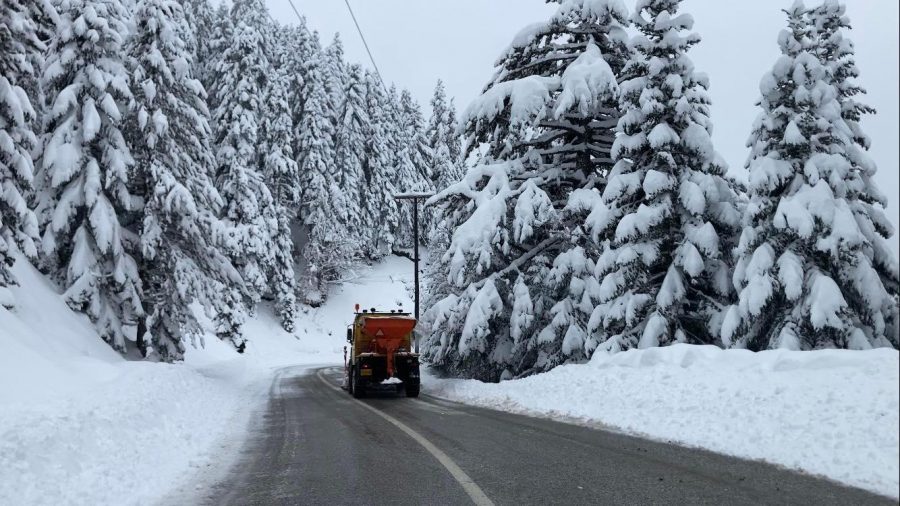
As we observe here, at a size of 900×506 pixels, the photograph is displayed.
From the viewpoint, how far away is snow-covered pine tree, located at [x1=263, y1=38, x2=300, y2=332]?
48500mm

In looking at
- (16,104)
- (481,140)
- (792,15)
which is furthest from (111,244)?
(792,15)

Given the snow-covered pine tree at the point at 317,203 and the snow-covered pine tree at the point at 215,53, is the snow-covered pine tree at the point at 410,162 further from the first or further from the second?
the snow-covered pine tree at the point at 215,53

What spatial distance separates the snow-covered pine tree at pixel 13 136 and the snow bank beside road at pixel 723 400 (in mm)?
12366

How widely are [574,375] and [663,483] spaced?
26.5 feet

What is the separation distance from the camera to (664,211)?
614 inches

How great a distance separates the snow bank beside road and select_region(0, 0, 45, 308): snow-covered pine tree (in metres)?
12.4

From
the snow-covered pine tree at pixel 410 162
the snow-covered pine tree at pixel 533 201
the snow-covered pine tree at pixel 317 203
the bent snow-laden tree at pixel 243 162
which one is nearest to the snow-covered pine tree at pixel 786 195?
the snow-covered pine tree at pixel 533 201

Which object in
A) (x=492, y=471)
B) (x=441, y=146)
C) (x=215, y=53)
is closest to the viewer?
(x=492, y=471)

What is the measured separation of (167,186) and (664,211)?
48.6 ft

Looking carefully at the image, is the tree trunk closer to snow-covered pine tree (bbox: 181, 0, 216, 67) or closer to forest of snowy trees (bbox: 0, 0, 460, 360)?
forest of snowy trees (bbox: 0, 0, 460, 360)

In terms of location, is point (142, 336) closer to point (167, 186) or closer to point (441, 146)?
point (167, 186)

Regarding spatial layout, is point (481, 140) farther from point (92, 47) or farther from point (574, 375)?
point (92, 47)

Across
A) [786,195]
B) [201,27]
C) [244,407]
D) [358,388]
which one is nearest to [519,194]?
[358,388]

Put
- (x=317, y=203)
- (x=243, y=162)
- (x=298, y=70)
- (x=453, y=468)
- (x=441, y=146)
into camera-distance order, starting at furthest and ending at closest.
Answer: (x=441, y=146) < (x=298, y=70) < (x=317, y=203) < (x=243, y=162) < (x=453, y=468)
